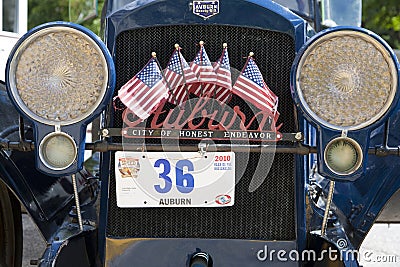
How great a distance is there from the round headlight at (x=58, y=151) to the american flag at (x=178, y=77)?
17.3 inches

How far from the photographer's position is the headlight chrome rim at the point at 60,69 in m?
2.78

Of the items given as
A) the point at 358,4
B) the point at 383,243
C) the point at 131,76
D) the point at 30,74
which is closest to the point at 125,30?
the point at 131,76

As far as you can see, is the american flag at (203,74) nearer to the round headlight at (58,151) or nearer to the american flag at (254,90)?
the american flag at (254,90)

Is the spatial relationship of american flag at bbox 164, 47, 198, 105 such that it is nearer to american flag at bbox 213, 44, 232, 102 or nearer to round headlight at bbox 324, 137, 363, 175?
american flag at bbox 213, 44, 232, 102

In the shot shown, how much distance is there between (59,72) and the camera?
279 cm

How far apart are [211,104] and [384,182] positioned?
2.94 feet

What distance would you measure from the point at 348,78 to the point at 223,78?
49 centimetres

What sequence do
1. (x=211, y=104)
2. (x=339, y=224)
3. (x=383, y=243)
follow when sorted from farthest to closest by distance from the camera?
1. (x=383, y=243)
2. (x=339, y=224)
3. (x=211, y=104)

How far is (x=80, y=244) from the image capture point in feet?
10.3

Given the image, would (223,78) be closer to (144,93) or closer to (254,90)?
(254,90)

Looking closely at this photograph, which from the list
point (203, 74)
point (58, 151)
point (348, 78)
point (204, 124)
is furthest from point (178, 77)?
point (348, 78)

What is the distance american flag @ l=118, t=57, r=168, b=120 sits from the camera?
2.91m

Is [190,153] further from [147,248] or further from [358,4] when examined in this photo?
[358,4]

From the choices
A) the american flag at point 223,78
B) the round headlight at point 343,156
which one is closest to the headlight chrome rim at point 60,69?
the american flag at point 223,78
